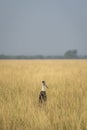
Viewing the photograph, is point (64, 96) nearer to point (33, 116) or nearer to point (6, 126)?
point (33, 116)

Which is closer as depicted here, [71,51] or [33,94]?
[33,94]

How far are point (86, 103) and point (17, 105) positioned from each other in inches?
48.0

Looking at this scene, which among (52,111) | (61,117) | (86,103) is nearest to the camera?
(61,117)

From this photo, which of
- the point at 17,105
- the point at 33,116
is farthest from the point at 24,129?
the point at 17,105

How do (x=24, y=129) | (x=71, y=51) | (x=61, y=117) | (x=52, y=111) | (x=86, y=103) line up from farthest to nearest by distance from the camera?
(x=71, y=51) < (x=86, y=103) < (x=52, y=111) < (x=61, y=117) < (x=24, y=129)

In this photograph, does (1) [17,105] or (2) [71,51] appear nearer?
(1) [17,105]

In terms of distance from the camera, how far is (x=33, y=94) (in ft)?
21.9

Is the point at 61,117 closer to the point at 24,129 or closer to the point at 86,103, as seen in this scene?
the point at 24,129

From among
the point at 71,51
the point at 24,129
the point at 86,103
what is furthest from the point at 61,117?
the point at 71,51

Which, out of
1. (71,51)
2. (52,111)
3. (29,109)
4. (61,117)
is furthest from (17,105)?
(71,51)

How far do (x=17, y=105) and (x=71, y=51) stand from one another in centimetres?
10572

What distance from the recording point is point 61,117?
4.21 m

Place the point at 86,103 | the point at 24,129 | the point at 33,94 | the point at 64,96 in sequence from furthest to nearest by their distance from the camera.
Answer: the point at 33,94
the point at 64,96
the point at 86,103
the point at 24,129

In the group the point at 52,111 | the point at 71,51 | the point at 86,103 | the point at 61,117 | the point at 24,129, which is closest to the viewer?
the point at 24,129
